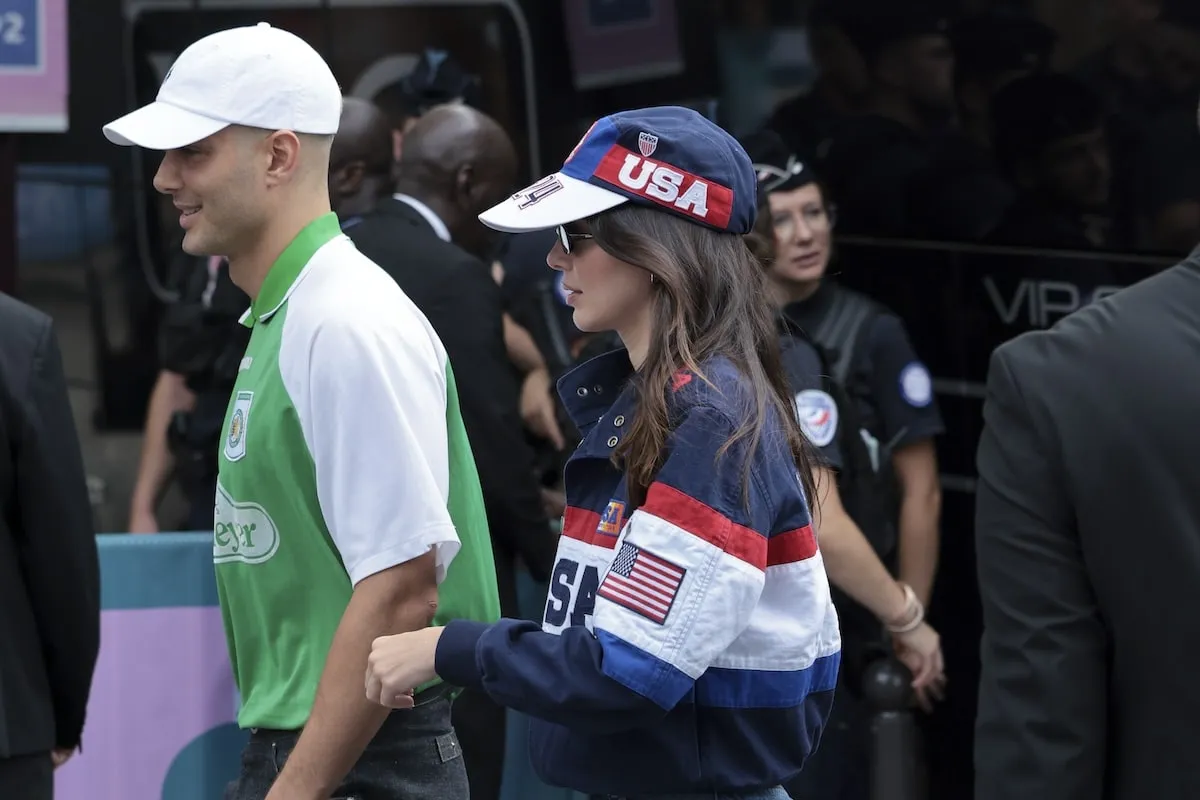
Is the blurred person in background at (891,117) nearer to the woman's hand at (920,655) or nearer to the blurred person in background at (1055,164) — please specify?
the blurred person in background at (1055,164)

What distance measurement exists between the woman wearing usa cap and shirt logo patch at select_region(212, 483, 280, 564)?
0.41m

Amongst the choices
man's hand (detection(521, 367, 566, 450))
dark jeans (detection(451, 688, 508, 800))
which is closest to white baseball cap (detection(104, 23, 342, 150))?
dark jeans (detection(451, 688, 508, 800))

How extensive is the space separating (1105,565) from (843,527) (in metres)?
1.95

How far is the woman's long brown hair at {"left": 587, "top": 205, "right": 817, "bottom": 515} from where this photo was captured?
2189 millimetres

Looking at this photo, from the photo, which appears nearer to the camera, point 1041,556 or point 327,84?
point 1041,556

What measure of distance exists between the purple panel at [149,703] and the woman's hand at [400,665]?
2298 mm

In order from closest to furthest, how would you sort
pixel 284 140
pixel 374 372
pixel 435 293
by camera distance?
pixel 374 372 → pixel 284 140 → pixel 435 293

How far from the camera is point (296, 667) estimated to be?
2580 millimetres

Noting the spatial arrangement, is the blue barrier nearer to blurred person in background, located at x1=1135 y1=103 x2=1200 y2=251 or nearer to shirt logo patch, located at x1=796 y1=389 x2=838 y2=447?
shirt logo patch, located at x1=796 y1=389 x2=838 y2=447

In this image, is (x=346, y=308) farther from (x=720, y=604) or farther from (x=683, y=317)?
(x=720, y=604)

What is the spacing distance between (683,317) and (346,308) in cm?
54

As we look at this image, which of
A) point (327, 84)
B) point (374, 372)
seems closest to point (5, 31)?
point (327, 84)

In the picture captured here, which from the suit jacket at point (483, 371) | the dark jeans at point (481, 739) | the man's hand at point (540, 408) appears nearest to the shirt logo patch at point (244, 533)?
the suit jacket at point (483, 371)

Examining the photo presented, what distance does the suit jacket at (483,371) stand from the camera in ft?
13.6
